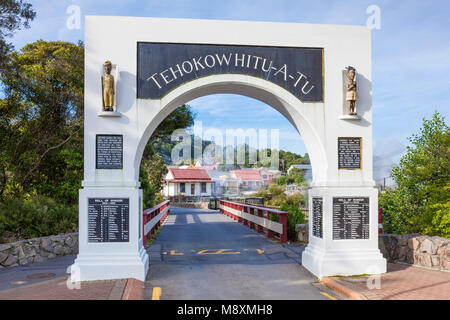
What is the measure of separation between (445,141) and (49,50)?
16.7m

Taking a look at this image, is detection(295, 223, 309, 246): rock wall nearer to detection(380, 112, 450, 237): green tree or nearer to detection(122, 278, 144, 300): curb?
detection(380, 112, 450, 237): green tree

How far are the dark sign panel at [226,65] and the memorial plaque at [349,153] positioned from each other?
1.07 meters

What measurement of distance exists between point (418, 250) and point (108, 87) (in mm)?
7630

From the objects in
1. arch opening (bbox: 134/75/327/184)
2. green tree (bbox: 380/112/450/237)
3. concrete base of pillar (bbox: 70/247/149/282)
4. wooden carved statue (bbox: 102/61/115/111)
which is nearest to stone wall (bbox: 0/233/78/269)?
concrete base of pillar (bbox: 70/247/149/282)

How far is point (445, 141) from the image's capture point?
10.5m

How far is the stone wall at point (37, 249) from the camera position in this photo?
9.27 m

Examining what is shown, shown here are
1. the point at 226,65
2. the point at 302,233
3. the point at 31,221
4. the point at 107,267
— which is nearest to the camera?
the point at 107,267

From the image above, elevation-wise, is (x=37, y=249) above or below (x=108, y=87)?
below

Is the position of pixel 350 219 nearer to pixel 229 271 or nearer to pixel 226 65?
pixel 229 271

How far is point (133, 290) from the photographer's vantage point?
6.83 m

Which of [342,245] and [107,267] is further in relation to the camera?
[342,245]

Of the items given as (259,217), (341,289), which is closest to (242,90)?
(341,289)

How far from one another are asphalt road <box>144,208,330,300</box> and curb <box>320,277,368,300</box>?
0.22 meters

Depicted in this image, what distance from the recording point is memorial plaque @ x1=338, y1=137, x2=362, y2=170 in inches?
332
